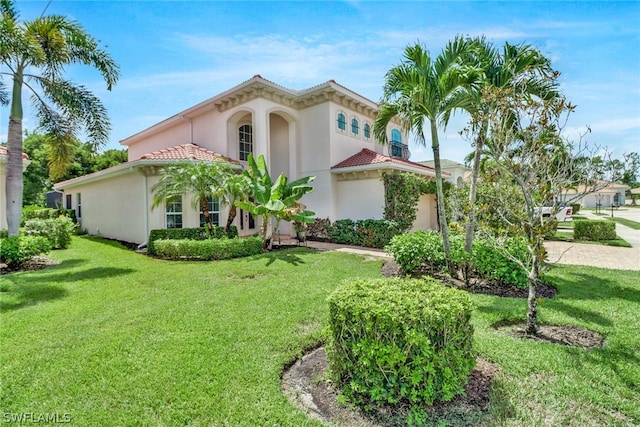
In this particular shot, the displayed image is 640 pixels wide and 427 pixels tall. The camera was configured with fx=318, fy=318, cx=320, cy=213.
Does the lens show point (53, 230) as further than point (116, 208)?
No

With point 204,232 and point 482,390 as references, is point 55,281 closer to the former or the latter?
point 204,232

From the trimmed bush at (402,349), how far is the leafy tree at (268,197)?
9512 millimetres

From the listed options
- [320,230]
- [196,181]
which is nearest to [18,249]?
[196,181]

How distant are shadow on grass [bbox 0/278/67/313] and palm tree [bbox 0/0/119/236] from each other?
4486mm

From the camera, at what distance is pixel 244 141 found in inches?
750

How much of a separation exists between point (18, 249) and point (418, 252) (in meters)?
12.3

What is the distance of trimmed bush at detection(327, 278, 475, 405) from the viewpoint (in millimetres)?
3314

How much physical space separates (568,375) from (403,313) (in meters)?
2.40

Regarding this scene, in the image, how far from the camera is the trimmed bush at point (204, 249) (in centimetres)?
1200

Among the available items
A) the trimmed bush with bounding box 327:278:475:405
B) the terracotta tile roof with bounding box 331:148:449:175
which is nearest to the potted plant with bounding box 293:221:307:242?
the terracotta tile roof with bounding box 331:148:449:175

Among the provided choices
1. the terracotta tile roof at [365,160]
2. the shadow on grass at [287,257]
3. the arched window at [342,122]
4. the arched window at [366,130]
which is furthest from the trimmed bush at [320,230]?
the arched window at [366,130]

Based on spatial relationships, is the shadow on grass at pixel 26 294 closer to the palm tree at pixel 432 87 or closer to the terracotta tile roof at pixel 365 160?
the palm tree at pixel 432 87

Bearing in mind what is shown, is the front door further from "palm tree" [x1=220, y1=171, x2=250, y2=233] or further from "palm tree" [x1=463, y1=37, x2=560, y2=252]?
"palm tree" [x1=463, y1=37, x2=560, y2=252]

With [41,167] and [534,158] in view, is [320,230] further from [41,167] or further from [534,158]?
[41,167]
